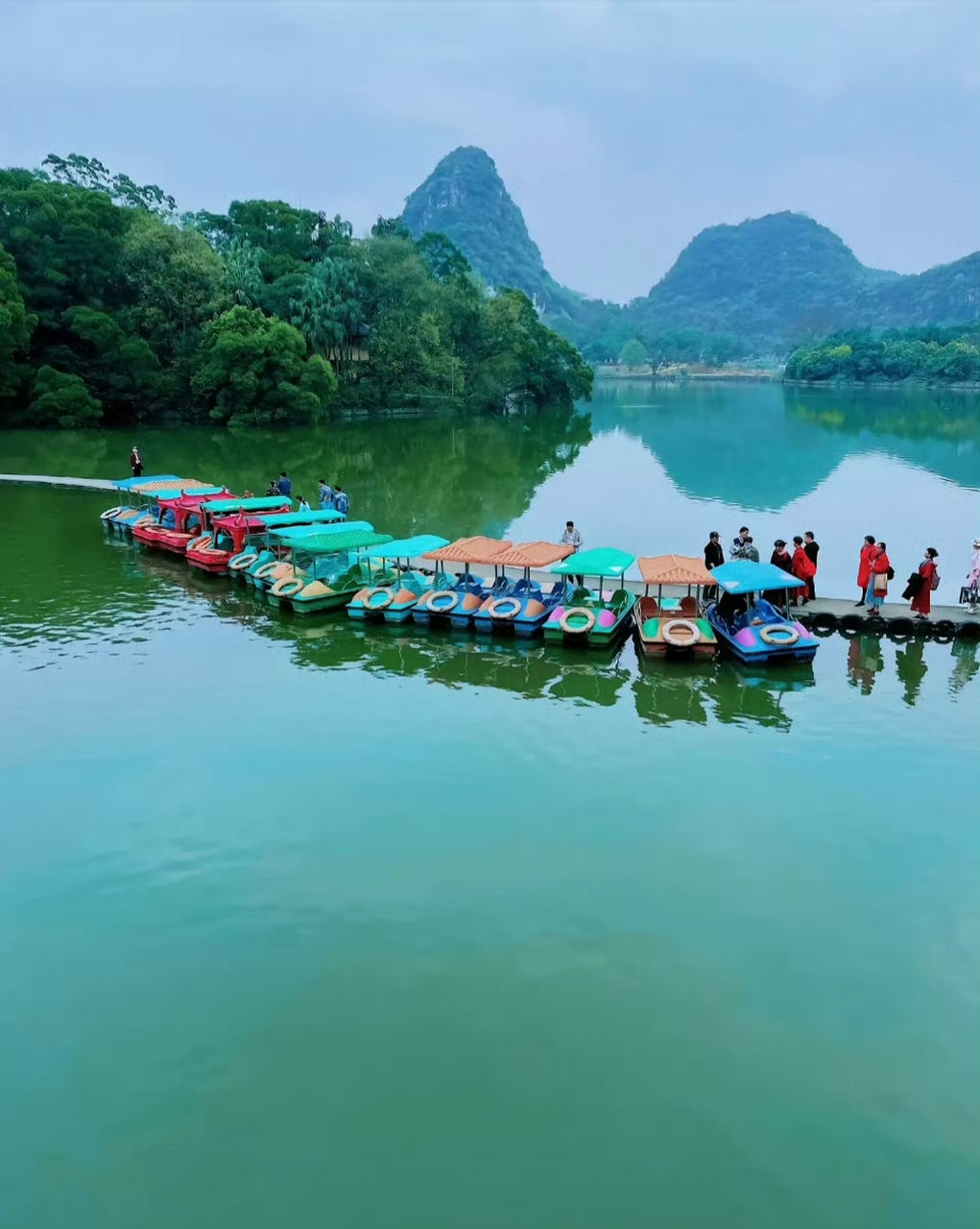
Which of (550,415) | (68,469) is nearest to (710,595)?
(68,469)

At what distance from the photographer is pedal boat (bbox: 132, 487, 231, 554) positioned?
23500mm

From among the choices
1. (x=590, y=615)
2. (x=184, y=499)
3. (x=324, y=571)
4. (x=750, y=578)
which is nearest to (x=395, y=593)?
(x=324, y=571)

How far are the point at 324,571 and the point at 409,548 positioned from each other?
7.89 feet

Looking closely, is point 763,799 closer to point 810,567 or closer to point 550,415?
point 810,567

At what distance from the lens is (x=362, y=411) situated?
64.0 meters

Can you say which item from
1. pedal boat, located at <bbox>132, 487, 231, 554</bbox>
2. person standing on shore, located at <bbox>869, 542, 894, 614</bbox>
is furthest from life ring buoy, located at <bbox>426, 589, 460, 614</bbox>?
pedal boat, located at <bbox>132, 487, 231, 554</bbox>

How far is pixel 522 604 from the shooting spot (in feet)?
56.0

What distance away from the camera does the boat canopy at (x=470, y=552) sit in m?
17.4

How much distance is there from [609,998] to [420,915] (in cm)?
204

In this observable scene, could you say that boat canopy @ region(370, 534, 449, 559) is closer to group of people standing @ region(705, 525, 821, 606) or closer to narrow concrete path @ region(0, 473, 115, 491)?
group of people standing @ region(705, 525, 821, 606)

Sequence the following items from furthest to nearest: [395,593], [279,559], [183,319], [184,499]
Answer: [183,319], [184,499], [279,559], [395,593]

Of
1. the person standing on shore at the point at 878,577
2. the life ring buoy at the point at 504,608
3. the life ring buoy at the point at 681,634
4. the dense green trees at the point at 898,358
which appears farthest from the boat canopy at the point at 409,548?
the dense green trees at the point at 898,358

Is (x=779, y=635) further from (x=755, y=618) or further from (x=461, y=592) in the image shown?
(x=461, y=592)

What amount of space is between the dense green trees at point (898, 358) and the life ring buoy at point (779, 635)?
354 feet
